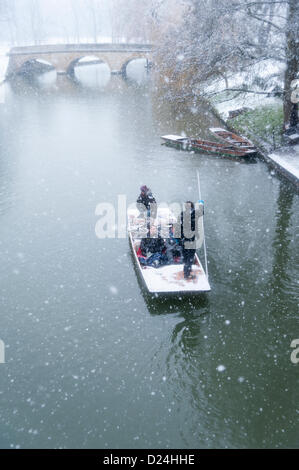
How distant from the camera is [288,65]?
60.0 ft

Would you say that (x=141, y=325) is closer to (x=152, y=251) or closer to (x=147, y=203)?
(x=152, y=251)

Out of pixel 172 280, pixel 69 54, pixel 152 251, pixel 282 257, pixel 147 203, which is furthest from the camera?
pixel 69 54

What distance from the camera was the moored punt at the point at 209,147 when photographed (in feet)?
63.6

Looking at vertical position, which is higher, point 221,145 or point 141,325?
point 221,145

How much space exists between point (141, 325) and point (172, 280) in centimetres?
142

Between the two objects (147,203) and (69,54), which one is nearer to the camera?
(147,203)

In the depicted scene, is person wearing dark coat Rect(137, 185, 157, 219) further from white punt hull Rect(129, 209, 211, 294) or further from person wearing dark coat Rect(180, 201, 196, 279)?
person wearing dark coat Rect(180, 201, 196, 279)

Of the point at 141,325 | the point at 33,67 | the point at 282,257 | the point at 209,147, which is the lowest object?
the point at 141,325

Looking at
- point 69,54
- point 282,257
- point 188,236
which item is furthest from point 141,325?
point 69,54

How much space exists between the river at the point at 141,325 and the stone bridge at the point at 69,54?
4526 centimetres

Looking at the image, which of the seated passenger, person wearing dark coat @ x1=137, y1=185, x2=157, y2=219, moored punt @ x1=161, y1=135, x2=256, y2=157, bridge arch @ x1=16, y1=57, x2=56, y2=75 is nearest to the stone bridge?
bridge arch @ x1=16, y1=57, x2=56, y2=75

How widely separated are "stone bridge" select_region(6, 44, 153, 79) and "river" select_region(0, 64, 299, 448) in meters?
45.3

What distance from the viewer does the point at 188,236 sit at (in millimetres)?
9469
